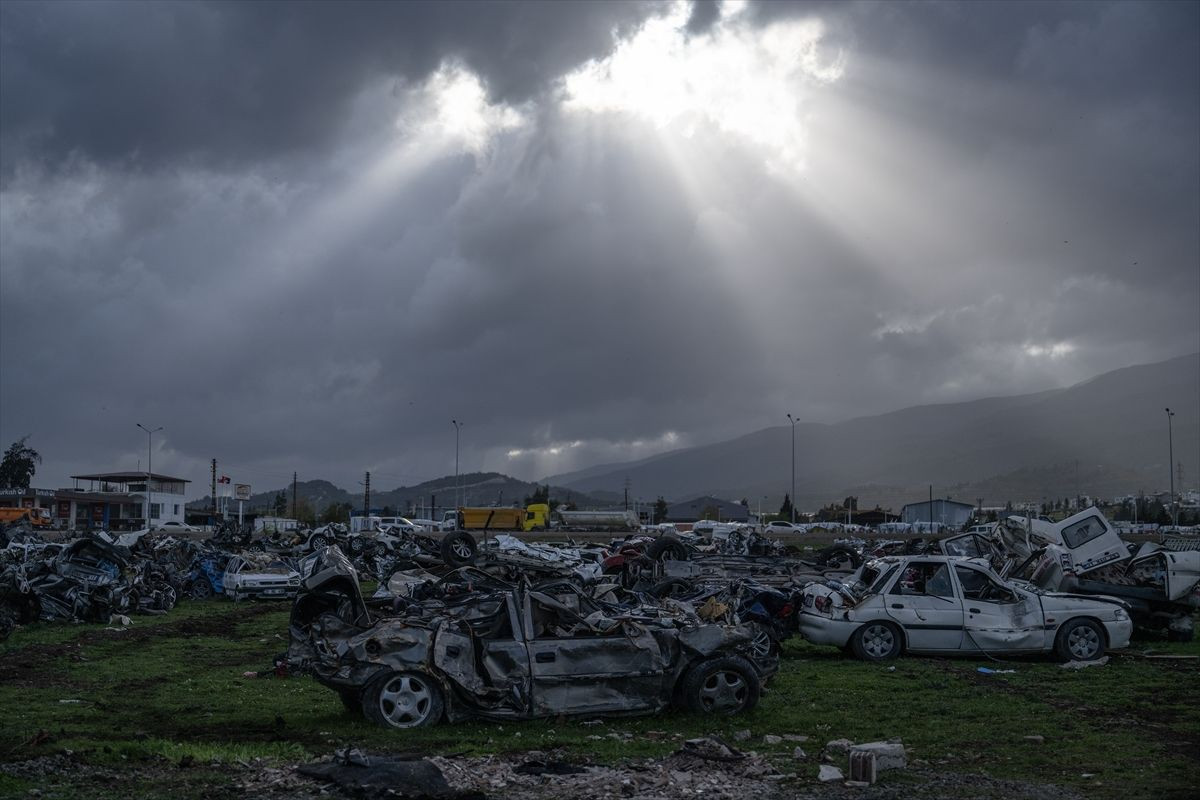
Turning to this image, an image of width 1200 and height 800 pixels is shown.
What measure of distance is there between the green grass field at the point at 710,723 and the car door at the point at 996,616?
14.7 inches

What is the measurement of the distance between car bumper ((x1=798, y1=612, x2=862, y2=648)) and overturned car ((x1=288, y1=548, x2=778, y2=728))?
15.6ft

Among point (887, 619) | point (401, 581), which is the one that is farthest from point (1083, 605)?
point (401, 581)

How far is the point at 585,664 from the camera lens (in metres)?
A: 10.6

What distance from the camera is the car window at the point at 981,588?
1581cm

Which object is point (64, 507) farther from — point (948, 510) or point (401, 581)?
point (401, 581)

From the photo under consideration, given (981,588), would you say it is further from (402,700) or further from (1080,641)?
(402,700)

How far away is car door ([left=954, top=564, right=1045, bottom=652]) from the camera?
15602mm

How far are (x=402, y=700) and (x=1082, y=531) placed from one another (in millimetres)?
16532

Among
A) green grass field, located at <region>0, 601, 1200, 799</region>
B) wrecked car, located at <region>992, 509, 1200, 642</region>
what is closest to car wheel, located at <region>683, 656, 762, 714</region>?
green grass field, located at <region>0, 601, 1200, 799</region>

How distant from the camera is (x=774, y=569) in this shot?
72.7ft

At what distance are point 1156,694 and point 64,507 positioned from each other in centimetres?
9777

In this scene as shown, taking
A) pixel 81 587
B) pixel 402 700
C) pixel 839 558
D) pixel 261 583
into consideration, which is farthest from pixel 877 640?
pixel 261 583

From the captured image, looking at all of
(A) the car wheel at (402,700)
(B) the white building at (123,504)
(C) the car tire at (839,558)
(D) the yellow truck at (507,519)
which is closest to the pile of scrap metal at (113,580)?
(A) the car wheel at (402,700)

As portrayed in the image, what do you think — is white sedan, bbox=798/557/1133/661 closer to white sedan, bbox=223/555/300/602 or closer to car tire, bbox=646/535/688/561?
car tire, bbox=646/535/688/561
